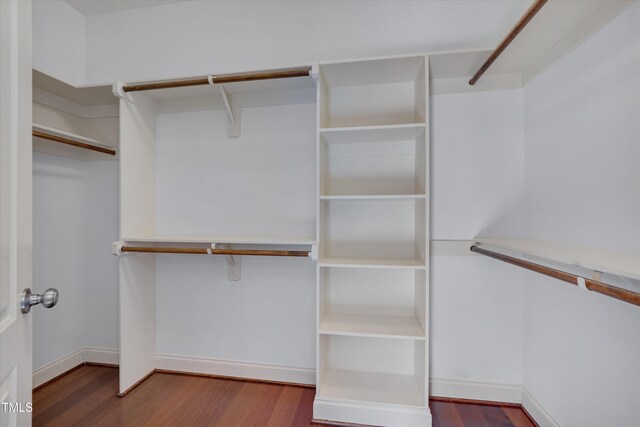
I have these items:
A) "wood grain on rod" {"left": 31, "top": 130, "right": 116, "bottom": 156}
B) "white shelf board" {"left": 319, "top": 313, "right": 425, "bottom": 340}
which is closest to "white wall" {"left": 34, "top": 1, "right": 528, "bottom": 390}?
"white shelf board" {"left": 319, "top": 313, "right": 425, "bottom": 340}

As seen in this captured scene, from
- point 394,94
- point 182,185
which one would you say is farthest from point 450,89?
point 182,185

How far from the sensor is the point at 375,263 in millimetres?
1579

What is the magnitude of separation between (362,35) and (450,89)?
0.67 meters

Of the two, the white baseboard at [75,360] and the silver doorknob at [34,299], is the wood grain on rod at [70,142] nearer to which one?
the silver doorknob at [34,299]

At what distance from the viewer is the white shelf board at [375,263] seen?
152 cm

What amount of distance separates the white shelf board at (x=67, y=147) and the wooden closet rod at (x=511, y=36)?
2.39 metres

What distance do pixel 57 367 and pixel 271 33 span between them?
2753mm

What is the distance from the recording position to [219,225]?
81.0 inches

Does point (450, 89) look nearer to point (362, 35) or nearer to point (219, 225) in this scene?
point (362, 35)

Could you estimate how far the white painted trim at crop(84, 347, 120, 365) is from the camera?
7.20ft

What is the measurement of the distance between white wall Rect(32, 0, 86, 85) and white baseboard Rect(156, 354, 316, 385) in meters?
2.14

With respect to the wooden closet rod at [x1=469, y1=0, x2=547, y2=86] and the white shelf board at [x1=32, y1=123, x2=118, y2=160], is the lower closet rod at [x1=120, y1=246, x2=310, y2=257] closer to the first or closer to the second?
the white shelf board at [x1=32, y1=123, x2=118, y2=160]

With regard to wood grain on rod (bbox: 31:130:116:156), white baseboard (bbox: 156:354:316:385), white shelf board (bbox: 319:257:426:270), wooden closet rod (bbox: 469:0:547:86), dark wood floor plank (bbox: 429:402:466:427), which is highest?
wooden closet rod (bbox: 469:0:547:86)

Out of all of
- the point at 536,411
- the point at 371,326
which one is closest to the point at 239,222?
the point at 371,326
